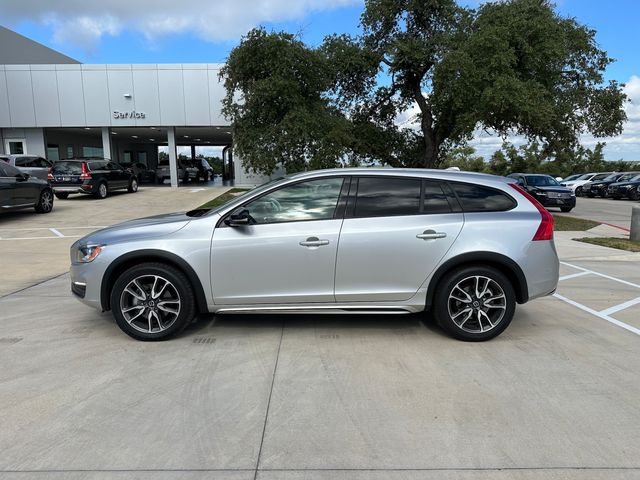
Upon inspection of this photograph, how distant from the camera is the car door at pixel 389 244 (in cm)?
458

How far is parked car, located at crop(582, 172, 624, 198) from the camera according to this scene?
31.0 metres

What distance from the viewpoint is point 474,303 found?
4.70 meters

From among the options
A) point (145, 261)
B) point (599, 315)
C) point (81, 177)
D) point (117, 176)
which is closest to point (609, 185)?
point (117, 176)

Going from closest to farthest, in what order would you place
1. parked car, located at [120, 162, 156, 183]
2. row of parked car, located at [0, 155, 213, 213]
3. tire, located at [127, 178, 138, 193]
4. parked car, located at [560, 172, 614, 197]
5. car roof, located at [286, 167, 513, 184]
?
car roof, located at [286, 167, 513, 184], row of parked car, located at [0, 155, 213, 213], tire, located at [127, 178, 138, 193], parked car, located at [560, 172, 614, 197], parked car, located at [120, 162, 156, 183]

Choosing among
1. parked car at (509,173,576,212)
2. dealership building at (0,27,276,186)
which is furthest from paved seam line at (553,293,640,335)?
dealership building at (0,27,276,186)

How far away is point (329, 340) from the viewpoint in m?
4.80

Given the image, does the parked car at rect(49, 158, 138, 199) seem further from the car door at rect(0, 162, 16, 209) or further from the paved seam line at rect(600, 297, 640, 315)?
the paved seam line at rect(600, 297, 640, 315)

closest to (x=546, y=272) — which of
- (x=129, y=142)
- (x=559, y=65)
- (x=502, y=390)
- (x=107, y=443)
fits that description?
(x=502, y=390)

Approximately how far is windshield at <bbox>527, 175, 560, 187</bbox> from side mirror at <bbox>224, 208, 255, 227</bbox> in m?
18.5

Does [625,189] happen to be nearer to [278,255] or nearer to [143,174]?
[278,255]

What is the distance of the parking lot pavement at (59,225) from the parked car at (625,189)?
24.3 metres

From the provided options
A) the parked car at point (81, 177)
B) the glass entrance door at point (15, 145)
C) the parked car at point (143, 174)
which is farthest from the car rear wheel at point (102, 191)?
the parked car at point (143, 174)

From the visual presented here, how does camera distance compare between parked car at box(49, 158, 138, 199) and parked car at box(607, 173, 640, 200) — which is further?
parked car at box(607, 173, 640, 200)

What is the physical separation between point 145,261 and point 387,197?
8.13 feet
